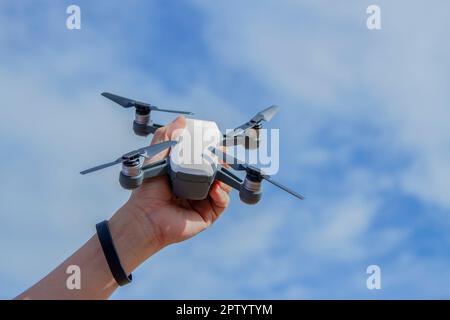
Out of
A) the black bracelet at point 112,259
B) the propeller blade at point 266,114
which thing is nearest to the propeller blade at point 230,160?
the propeller blade at point 266,114

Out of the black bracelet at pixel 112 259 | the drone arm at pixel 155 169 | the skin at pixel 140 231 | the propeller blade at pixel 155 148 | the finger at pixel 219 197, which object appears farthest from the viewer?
Result: the finger at pixel 219 197

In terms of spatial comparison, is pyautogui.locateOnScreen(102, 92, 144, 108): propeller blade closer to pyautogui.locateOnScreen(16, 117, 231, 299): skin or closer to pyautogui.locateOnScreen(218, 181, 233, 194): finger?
pyautogui.locateOnScreen(16, 117, 231, 299): skin

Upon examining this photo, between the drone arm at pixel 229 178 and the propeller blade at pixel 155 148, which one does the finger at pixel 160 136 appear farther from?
the drone arm at pixel 229 178

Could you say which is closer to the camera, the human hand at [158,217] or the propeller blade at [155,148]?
the human hand at [158,217]

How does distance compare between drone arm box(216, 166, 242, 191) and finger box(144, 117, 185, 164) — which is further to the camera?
finger box(144, 117, 185, 164)

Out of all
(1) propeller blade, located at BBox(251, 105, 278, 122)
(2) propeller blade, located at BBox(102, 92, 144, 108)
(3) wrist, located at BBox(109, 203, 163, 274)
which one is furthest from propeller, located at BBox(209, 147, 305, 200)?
(2) propeller blade, located at BBox(102, 92, 144, 108)

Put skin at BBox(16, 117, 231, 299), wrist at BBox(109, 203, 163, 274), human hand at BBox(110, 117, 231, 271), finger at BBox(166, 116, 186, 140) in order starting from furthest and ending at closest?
finger at BBox(166, 116, 186, 140), human hand at BBox(110, 117, 231, 271), wrist at BBox(109, 203, 163, 274), skin at BBox(16, 117, 231, 299)

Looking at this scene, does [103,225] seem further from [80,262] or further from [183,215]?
[183,215]

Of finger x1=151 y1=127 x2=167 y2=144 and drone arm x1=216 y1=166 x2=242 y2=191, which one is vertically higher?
finger x1=151 y1=127 x2=167 y2=144
